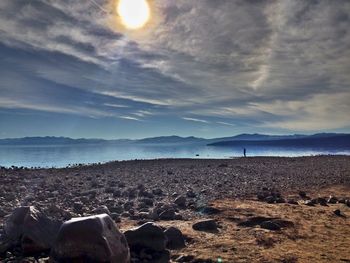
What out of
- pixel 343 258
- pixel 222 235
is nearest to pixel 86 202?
pixel 222 235

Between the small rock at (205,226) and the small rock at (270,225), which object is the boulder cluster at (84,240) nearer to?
the small rock at (205,226)

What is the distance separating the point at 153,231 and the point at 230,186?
16555mm

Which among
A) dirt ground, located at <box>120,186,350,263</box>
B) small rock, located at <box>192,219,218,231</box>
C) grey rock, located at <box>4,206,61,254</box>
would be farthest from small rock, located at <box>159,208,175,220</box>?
grey rock, located at <box>4,206,61,254</box>

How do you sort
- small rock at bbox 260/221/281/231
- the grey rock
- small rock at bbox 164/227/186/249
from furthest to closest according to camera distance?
small rock at bbox 260/221/281/231 → small rock at bbox 164/227/186/249 → the grey rock

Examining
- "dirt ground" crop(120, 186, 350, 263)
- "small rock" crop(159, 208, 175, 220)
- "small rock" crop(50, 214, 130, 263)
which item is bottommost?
"dirt ground" crop(120, 186, 350, 263)

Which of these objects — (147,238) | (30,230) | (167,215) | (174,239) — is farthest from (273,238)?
(30,230)

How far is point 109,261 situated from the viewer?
8258 millimetres

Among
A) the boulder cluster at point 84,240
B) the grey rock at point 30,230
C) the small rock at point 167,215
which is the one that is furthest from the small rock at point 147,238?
the small rock at point 167,215

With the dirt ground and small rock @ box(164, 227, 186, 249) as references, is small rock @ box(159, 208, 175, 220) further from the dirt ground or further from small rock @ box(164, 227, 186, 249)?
small rock @ box(164, 227, 186, 249)

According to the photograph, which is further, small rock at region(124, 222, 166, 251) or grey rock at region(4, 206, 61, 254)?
small rock at region(124, 222, 166, 251)

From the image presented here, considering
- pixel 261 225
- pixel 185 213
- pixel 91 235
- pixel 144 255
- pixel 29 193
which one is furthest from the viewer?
pixel 29 193

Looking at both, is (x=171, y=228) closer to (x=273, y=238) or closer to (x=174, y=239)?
(x=174, y=239)

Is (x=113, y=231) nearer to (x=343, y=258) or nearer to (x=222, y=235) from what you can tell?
(x=222, y=235)

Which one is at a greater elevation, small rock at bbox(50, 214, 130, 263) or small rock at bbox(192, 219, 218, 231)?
small rock at bbox(50, 214, 130, 263)
